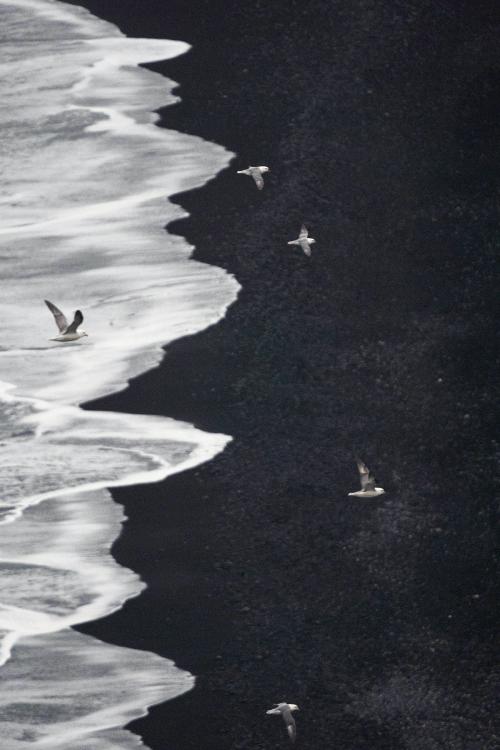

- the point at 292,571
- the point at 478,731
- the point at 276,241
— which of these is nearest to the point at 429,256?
the point at 276,241

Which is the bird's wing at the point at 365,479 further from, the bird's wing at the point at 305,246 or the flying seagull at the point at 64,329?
the flying seagull at the point at 64,329

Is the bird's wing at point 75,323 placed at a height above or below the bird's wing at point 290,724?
above

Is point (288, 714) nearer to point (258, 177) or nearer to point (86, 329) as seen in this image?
point (86, 329)

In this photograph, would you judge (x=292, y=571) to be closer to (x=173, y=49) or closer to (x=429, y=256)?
(x=429, y=256)

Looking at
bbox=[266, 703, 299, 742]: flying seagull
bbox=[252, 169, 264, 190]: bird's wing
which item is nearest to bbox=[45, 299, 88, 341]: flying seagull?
bbox=[252, 169, 264, 190]: bird's wing

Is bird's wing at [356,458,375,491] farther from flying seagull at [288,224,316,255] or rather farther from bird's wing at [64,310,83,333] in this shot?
bird's wing at [64,310,83,333]

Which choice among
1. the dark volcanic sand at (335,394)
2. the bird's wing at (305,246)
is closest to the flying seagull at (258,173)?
the dark volcanic sand at (335,394)

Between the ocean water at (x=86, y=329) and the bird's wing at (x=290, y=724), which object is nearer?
the bird's wing at (x=290, y=724)
